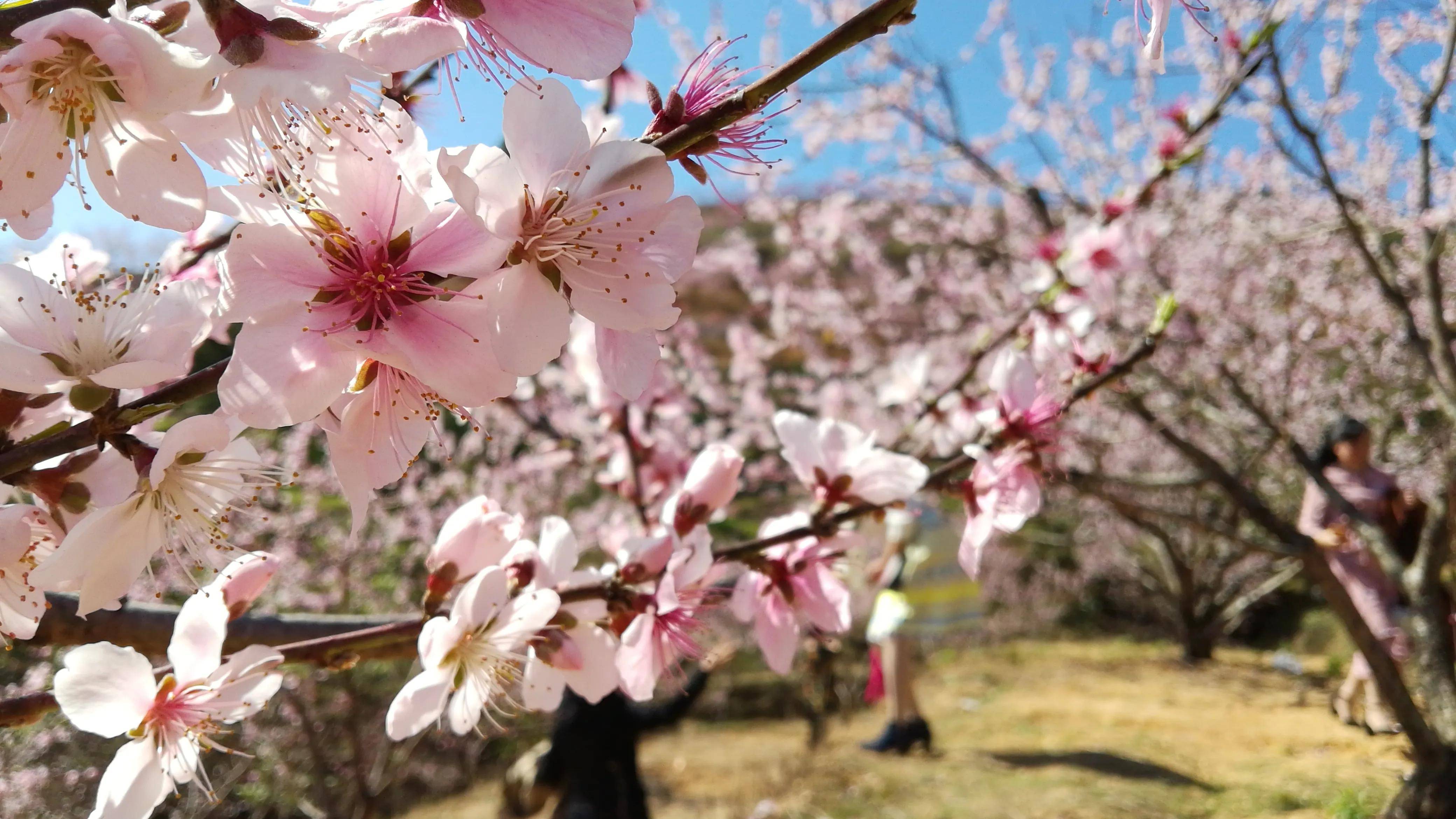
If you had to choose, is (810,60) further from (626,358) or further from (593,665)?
(593,665)

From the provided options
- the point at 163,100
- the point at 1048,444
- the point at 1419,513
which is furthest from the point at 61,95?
the point at 1419,513

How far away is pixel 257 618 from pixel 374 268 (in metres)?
0.60

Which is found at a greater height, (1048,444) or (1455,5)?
(1455,5)

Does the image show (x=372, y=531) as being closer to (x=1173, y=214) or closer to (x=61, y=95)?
(x=61, y=95)

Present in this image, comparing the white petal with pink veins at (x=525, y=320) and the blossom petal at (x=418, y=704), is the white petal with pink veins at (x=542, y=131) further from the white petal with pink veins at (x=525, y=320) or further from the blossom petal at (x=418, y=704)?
the blossom petal at (x=418, y=704)

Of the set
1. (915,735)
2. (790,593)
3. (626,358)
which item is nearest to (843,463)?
(790,593)

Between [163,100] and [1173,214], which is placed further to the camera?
[1173,214]

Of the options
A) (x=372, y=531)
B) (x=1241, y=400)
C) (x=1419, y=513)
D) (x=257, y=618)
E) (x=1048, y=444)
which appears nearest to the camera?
(x=257, y=618)

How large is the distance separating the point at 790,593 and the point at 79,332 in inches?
29.6

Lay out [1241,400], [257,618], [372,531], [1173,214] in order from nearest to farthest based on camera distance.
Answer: [257,618]
[1241,400]
[372,531]
[1173,214]

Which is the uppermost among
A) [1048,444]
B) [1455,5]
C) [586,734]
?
[1455,5]

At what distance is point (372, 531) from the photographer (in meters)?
4.61

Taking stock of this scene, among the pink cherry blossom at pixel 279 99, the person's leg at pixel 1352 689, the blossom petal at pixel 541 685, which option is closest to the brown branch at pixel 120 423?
the pink cherry blossom at pixel 279 99

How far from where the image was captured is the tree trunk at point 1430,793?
198cm
